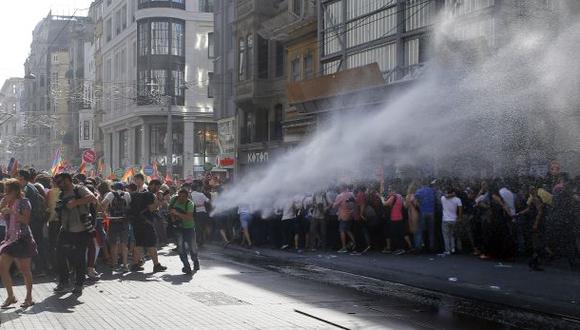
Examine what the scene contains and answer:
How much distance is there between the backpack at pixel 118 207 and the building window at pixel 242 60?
2452 centimetres

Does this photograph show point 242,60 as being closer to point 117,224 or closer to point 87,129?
point 117,224

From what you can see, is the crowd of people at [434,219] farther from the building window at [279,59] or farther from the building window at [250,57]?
the building window at [250,57]

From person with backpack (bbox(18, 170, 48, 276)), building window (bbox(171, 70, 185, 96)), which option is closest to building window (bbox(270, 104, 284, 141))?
building window (bbox(171, 70, 185, 96))

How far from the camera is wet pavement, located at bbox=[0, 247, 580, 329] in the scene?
25.7 feet

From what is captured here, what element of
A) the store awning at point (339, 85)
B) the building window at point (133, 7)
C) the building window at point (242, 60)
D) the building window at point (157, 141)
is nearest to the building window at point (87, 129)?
the building window at point (133, 7)

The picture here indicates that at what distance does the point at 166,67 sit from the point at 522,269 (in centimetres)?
4414

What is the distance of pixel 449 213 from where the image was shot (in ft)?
49.4

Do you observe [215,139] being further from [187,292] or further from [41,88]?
[41,88]

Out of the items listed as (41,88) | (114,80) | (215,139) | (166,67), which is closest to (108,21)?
(114,80)

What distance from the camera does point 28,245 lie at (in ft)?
29.3

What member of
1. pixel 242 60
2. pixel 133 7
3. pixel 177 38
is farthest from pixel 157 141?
pixel 242 60

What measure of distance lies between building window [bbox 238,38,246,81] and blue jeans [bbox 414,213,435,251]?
75.5 ft

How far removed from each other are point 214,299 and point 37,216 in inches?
161

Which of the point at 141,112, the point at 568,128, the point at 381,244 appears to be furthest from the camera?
the point at 141,112
